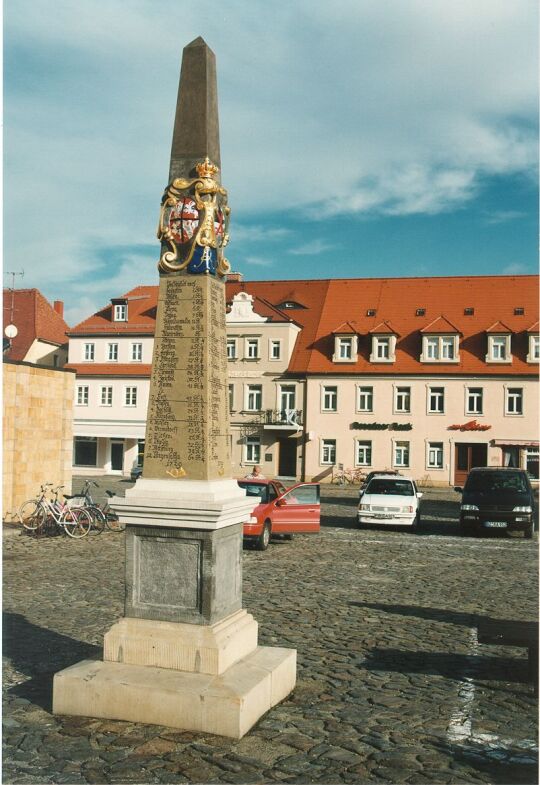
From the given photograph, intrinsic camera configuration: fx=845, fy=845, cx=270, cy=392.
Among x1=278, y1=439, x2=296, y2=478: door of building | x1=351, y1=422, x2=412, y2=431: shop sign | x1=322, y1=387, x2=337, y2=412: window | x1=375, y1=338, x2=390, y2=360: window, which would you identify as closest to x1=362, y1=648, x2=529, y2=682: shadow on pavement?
x1=351, y1=422, x2=412, y2=431: shop sign

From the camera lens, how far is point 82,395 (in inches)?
2023

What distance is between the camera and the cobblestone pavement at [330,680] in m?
5.65

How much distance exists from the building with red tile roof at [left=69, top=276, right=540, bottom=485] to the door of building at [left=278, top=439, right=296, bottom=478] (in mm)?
63

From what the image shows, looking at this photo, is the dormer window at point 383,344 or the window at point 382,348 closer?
the dormer window at point 383,344

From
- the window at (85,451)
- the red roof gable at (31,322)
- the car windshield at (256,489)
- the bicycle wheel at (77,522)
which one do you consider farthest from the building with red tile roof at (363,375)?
the bicycle wheel at (77,522)

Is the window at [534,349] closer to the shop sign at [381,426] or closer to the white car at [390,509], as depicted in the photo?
the shop sign at [381,426]

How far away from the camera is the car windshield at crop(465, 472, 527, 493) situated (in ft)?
75.6

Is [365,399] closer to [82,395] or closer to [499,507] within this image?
[82,395]

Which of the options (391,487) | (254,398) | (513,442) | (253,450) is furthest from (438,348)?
(391,487)

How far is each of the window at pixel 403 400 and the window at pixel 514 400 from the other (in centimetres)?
527

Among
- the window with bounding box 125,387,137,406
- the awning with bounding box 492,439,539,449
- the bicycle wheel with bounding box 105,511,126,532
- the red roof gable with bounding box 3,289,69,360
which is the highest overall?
the red roof gable with bounding box 3,289,69,360

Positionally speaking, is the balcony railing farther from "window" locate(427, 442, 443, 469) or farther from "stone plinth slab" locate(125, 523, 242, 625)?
"stone plinth slab" locate(125, 523, 242, 625)

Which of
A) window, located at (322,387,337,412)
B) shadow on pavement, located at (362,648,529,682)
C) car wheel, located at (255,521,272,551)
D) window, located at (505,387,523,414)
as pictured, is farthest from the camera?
window, located at (322,387,337,412)

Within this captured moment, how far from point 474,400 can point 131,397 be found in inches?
785
